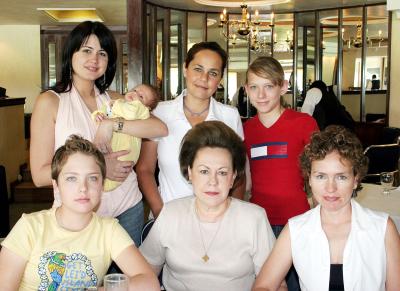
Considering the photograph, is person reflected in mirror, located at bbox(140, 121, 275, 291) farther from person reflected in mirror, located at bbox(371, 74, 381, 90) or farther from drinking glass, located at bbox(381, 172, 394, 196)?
person reflected in mirror, located at bbox(371, 74, 381, 90)

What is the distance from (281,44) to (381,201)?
26.8 ft

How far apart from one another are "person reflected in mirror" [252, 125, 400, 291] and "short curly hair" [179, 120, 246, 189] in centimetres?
27

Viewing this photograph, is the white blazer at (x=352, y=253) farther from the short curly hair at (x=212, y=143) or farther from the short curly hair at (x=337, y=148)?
the short curly hair at (x=212, y=143)

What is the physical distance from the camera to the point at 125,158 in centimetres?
251

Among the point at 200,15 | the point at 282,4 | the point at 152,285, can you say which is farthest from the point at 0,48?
the point at 152,285

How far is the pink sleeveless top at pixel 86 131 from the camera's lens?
7.73 feet

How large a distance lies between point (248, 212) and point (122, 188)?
2.19 ft

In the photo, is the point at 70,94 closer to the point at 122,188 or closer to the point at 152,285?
the point at 122,188

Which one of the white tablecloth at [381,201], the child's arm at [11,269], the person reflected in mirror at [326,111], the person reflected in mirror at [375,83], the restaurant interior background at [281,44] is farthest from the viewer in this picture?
the person reflected in mirror at [375,83]

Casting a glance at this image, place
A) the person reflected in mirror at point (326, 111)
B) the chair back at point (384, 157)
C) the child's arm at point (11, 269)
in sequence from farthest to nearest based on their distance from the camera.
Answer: the person reflected in mirror at point (326, 111)
the chair back at point (384, 157)
the child's arm at point (11, 269)

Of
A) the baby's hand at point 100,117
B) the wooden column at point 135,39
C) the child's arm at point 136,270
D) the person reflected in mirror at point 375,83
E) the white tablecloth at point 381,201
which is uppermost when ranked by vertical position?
the wooden column at point 135,39

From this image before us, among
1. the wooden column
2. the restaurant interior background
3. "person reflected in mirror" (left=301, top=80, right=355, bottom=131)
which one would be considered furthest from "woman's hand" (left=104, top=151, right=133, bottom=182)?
the restaurant interior background

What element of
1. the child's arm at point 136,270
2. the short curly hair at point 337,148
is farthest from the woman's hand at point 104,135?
the short curly hair at point 337,148

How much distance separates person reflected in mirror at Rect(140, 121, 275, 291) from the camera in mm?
2082
